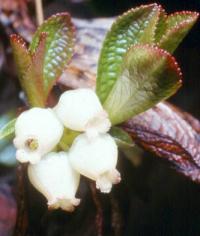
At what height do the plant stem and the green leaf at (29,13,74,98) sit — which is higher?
the green leaf at (29,13,74,98)

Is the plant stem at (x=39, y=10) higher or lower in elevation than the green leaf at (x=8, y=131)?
higher

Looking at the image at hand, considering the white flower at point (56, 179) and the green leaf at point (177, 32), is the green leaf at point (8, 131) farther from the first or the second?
the green leaf at point (177, 32)

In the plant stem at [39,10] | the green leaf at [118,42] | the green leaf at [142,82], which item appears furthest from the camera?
the plant stem at [39,10]

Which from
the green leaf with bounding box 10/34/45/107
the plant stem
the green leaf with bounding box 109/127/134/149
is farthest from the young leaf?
the plant stem

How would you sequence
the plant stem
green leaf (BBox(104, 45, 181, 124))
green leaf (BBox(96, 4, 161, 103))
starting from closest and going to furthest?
green leaf (BBox(104, 45, 181, 124)) → green leaf (BBox(96, 4, 161, 103)) → the plant stem

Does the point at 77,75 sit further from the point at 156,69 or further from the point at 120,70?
the point at 156,69

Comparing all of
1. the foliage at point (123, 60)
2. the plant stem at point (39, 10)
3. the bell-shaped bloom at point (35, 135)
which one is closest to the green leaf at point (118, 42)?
the foliage at point (123, 60)

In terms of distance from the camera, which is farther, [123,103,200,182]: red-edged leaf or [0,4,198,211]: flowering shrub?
[123,103,200,182]: red-edged leaf

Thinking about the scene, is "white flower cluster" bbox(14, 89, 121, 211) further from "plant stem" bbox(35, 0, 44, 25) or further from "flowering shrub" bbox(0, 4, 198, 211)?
"plant stem" bbox(35, 0, 44, 25)
